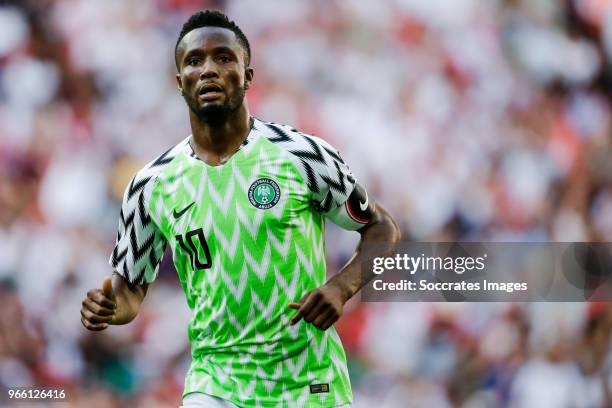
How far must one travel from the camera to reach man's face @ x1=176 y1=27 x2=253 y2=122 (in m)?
3.35

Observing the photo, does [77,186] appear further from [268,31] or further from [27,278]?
[268,31]

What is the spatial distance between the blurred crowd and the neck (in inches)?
95.1

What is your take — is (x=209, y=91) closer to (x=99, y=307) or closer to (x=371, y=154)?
(x=99, y=307)

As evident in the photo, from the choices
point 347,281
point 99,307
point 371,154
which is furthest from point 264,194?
point 371,154

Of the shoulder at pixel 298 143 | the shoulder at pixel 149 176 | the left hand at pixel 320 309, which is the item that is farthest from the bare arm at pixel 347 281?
the shoulder at pixel 149 176

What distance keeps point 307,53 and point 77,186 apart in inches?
65.7

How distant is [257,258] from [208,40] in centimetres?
84

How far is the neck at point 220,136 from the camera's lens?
339cm

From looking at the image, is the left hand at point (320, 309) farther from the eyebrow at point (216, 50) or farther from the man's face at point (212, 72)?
the eyebrow at point (216, 50)

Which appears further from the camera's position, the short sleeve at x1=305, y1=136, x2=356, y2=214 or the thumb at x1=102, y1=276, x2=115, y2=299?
the short sleeve at x1=305, y1=136, x2=356, y2=214

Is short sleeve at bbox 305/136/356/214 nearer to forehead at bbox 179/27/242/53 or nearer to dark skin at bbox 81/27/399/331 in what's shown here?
dark skin at bbox 81/27/399/331

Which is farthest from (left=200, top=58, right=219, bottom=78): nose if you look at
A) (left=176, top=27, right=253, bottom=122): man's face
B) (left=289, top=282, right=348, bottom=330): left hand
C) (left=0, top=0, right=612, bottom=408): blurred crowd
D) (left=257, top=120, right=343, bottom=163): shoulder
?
(left=0, top=0, right=612, bottom=408): blurred crowd

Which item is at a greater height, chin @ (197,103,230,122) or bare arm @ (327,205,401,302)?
chin @ (197,103,230,122)

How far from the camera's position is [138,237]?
3.50 meters
